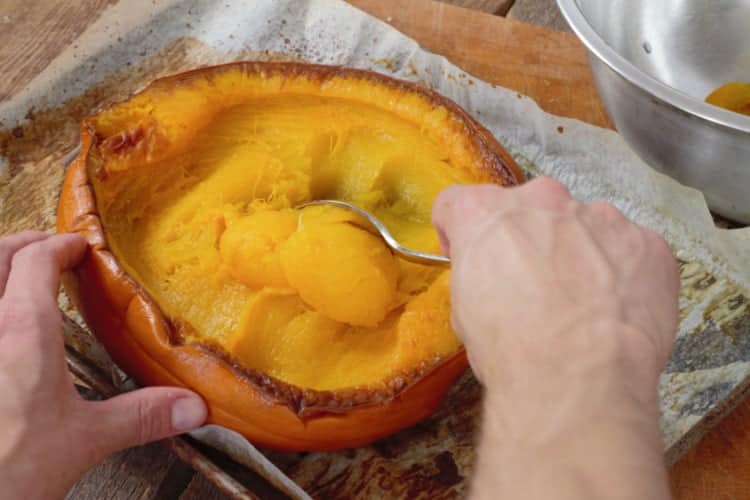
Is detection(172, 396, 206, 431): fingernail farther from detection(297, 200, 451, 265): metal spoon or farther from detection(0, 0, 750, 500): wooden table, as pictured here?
detection(0, 0, 750, 500): wooden table

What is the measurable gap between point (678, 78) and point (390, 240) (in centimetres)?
73

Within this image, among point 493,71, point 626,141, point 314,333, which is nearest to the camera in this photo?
point 314,333

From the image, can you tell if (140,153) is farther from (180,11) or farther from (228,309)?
(180,11)

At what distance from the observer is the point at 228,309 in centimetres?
102

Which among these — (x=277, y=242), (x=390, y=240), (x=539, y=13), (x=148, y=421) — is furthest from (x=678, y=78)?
(x=148, y=421)

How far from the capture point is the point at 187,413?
91cm

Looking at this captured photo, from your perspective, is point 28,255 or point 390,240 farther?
point 390,240

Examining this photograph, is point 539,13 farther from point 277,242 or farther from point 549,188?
point 549,188

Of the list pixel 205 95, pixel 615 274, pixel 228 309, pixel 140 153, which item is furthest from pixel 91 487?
pixel 615 274

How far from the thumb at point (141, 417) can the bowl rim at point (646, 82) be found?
0.73 metres

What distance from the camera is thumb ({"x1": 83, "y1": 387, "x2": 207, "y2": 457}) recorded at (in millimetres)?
830

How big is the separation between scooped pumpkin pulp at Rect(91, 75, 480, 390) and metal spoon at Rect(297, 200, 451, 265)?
0.02 m

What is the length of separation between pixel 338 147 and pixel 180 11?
1.89ft

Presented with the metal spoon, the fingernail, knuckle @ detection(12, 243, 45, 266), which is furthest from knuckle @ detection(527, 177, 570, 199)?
knuckle @ detection(12, 243, 45, 266)
